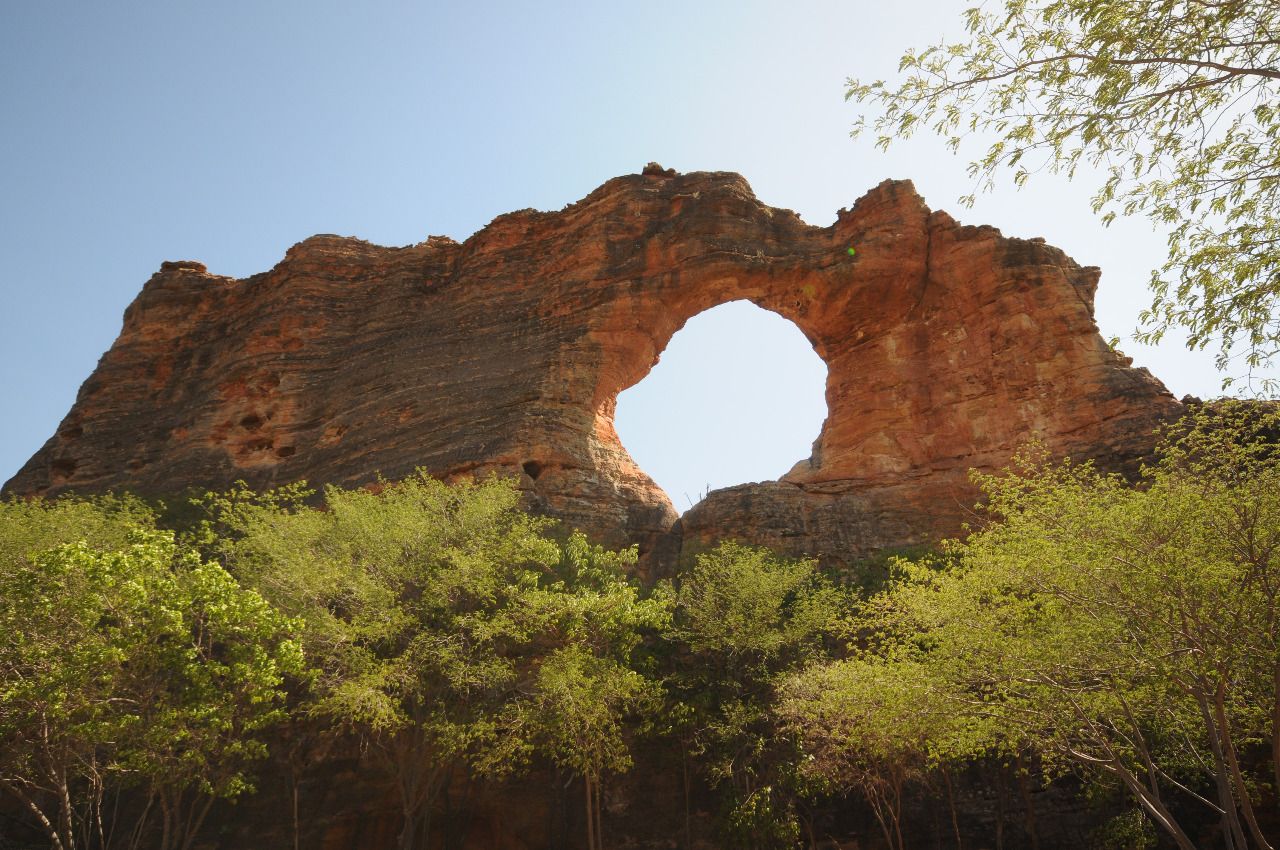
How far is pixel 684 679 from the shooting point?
699 inches

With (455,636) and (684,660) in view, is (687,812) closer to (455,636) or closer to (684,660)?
(684,660)

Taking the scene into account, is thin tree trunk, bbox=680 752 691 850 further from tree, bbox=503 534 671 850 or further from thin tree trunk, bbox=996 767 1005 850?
thin tree trunk, bbox=996 767 1005 850

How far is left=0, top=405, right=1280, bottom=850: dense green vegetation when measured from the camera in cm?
1141

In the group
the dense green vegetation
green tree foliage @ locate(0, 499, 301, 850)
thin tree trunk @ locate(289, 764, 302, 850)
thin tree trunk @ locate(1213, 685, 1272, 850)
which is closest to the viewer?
thin tree trunk @ locate(1213, 685, 1272, 850)

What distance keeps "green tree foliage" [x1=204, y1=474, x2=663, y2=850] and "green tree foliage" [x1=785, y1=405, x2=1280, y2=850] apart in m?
4.08

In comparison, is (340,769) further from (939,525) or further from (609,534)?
(939,525)

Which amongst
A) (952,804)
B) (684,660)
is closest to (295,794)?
(684,660)

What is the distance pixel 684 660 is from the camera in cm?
1867

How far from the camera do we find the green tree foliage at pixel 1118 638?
10586 millimetres

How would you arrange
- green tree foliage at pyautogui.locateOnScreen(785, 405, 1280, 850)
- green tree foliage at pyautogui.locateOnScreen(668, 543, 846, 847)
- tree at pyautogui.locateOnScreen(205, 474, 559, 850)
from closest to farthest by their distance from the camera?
green tree foliage at pyautogui.locateOnScreen(785, 405, 1280, 850)
green tree foliage at pyautogui.locateOnScreen(668, 543, 846, 847)
tree at pyautogui.locateOnScreen(205, 474, 559, 850)

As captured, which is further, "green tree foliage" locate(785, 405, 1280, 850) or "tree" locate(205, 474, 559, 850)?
"tree" locate(205, 474, 559, 850)

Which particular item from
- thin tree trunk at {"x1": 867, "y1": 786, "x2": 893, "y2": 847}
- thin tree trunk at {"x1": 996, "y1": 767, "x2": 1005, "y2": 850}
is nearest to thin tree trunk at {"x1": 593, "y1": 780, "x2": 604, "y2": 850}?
thin tree trunk at {"x1": 867, "y1": 786, "x2": 893, "y2": 847}

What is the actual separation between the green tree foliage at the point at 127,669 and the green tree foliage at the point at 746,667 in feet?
25.6

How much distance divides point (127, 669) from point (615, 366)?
1771 cm
